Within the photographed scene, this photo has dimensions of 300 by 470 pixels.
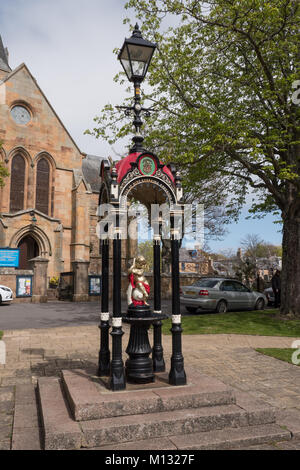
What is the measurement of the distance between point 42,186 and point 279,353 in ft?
77.0

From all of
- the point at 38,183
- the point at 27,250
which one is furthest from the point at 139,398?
the point at 38,183

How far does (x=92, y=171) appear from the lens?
38.3m

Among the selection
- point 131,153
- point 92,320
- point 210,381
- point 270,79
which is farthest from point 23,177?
point 210,381

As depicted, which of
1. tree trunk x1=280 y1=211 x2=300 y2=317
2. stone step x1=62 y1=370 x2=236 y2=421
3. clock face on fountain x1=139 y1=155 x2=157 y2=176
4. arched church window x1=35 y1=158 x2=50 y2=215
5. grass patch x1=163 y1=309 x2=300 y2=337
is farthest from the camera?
arched church window x1=35 y1=158 x2=50 y2=215

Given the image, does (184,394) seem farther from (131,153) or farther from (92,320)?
(92,320)

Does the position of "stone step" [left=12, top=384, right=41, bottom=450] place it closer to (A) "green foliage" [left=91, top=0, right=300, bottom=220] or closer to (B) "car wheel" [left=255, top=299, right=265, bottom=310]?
(A) "green foliage" [left=91, top=0, right=300, bottom=220]

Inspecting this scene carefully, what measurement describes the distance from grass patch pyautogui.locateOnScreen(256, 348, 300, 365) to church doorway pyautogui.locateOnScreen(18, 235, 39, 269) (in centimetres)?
2171

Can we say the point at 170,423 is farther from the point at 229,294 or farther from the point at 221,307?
the point at 229,294

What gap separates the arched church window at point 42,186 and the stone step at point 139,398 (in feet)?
78.8

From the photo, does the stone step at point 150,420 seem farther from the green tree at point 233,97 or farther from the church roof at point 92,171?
the church roof at point 92,171

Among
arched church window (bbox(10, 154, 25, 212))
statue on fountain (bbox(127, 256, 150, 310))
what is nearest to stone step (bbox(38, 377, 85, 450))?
statue on fountain (bbox(127, 256, 150, 310))

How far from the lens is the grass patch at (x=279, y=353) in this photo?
7672mm

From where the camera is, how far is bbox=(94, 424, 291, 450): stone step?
12.2 feet
